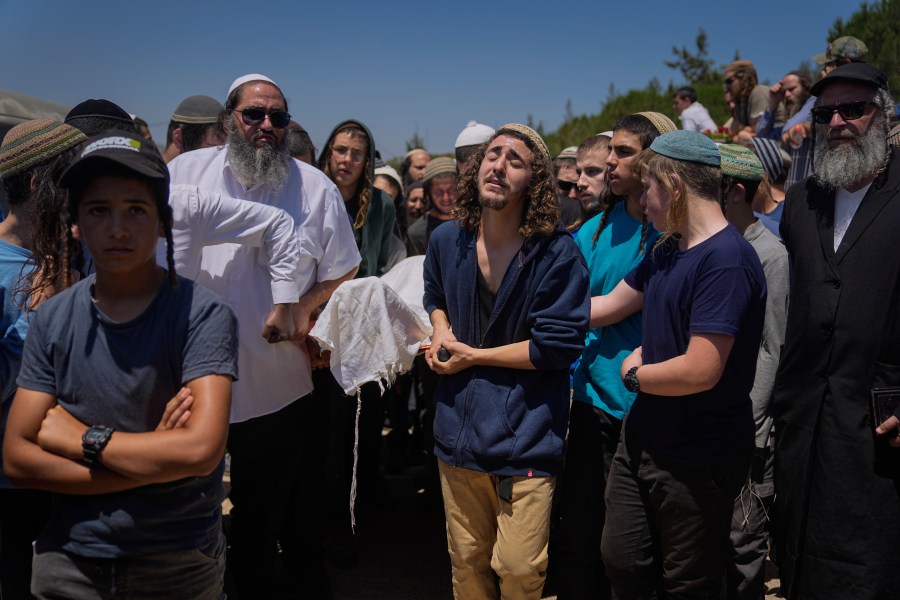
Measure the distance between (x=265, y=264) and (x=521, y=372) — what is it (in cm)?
134

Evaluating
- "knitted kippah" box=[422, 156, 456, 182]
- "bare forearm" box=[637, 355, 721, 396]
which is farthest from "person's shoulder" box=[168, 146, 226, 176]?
"bare forearm" box=[637, 355, 721, 396]

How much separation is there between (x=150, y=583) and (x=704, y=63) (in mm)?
17980

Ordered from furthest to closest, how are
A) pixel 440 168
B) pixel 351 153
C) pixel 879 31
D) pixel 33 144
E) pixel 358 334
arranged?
pixel 879 31
pixel 440 168
pixel 351 153
pixel 358 334
pixel 33 144

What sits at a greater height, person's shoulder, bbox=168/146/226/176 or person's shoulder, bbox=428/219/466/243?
person's shoulder, bbox=168/146/226/176

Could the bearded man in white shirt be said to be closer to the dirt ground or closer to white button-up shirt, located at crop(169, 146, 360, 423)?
white button-up shirt, located at crop(169, 146, 360, 423)

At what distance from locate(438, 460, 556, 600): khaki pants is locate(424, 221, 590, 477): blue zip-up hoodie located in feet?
0.31

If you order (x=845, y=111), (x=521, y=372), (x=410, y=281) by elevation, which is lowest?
(x=521, y=372)

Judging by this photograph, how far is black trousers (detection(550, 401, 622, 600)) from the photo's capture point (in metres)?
3.61

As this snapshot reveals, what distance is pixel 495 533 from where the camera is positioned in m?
3.36

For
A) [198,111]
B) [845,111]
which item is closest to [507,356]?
[845,111]

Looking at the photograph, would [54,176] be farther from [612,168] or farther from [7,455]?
[612,168]

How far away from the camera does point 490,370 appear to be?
10.7 feet

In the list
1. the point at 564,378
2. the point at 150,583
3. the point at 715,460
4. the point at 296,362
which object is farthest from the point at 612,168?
the point at 150,583

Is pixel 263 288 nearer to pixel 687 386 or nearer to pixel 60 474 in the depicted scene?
pixel 60 474
